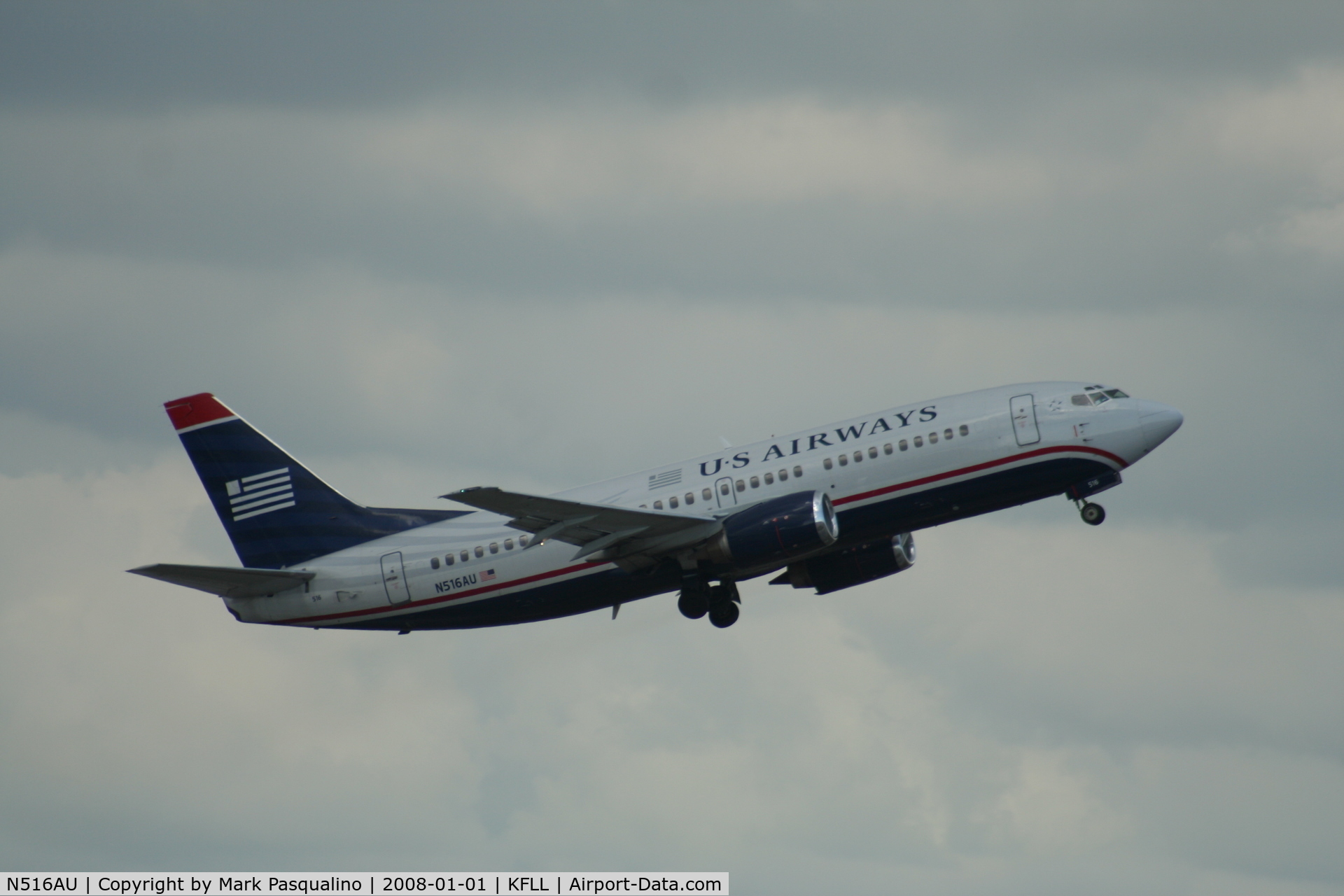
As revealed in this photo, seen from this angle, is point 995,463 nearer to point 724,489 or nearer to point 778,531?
point 778,531

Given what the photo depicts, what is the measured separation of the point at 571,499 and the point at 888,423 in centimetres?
1115

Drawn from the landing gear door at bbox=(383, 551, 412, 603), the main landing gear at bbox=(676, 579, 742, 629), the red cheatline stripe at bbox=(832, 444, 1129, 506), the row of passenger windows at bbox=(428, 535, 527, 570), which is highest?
the red cheatline stripe at bbox=(832, 444, 1129, 506)

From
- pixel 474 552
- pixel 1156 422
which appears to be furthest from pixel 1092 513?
pixel 474 552

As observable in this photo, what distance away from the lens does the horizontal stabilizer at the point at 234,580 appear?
5747 centimetres

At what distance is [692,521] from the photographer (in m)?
54.9

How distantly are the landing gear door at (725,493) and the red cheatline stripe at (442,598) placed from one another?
4721mm

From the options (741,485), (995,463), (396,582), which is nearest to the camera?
(995,463)

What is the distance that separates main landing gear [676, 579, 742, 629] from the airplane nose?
15.1m

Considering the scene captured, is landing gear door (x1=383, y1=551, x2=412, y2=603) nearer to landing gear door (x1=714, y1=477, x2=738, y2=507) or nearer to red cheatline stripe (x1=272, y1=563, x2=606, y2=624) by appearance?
red cheatline stripe (x1=272, y1=563, x2=606, y2=624)

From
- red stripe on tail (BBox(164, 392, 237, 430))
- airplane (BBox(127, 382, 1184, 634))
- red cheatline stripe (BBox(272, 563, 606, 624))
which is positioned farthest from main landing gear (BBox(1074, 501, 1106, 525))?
red stripe on tail (BBox(164, 392, 237, 430))

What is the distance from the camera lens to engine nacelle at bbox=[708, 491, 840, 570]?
53.3 m

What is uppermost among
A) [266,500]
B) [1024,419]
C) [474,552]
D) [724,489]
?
[266,500]

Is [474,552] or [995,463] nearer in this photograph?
[995,463]

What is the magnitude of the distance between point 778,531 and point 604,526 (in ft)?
18.8
